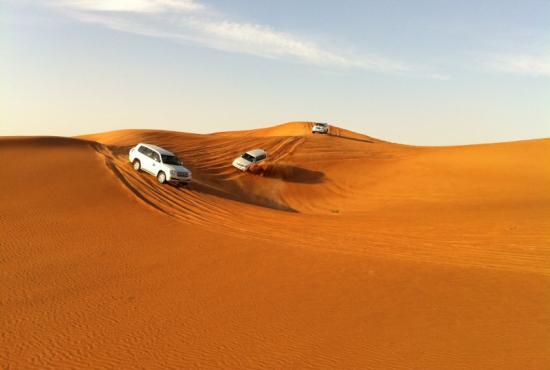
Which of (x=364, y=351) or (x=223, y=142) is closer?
(x=364, y=351)

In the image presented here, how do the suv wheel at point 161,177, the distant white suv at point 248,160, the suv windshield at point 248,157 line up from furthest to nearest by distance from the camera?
the suv windshield at point 248,157 → the distant white suv at point 248,160 → the suv wheel at point 161,177

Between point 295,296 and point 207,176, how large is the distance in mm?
20992

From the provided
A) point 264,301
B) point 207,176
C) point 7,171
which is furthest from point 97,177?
point 264,301

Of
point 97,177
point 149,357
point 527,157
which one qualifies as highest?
point 527,157

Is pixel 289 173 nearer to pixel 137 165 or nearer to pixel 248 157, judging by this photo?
pixel 248 157

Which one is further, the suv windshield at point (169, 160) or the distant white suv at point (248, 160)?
the distant white suv at point (248, 160)

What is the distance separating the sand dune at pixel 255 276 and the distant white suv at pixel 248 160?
6.77 m

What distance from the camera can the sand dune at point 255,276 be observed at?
23.0 feet

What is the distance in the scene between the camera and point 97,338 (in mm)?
7125

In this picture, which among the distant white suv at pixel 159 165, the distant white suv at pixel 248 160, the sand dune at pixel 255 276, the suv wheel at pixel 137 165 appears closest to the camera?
the sand dune at pixel 255 276

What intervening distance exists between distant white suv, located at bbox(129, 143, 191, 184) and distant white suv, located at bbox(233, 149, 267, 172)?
28.4 feet

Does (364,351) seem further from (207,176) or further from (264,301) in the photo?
(207,176)

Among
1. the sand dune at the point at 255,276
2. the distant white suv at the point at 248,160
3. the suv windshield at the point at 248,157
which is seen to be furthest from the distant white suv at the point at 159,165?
the suv windshield at the point at 248,157

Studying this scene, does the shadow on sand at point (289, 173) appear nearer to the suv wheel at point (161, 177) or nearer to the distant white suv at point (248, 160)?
the distant white suv at point (248, 160)
